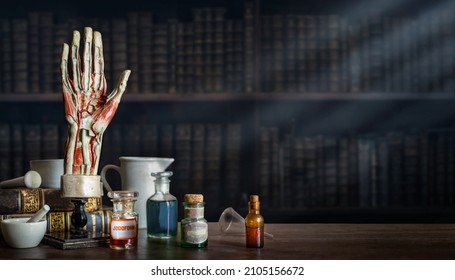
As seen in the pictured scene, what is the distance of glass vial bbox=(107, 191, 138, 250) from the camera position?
111 centimetres

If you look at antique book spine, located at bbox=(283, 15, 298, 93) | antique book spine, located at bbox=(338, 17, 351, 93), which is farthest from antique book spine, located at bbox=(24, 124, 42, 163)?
antique book spine, located at bbox=(338, 17, 351, 93)

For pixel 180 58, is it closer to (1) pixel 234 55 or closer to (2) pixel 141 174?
(1) pixel 234 55

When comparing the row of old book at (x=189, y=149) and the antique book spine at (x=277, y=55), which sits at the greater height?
the antique book spine at (x=277, y=55)

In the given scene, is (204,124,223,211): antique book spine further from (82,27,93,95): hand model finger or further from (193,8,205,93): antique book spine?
(82,27,93,95): hand model finger

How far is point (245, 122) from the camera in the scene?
7.93ft

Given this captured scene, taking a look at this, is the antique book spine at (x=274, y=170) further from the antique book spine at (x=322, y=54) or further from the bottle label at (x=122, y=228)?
the bottle label at (x=122, y=228)

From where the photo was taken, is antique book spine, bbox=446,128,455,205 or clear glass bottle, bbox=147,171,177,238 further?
antique book spine, bbox=446,128,455,205

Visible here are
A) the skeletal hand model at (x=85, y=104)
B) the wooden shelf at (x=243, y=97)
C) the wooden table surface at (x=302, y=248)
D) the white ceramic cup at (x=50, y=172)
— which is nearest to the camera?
the wooden table surface at (x=302, y=248)

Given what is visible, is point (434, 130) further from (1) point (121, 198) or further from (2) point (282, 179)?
(1) point (121, 198)

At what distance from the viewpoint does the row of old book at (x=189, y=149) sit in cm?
231

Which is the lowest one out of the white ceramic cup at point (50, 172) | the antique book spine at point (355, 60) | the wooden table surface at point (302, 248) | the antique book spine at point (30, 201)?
the wooden table surface at point (302, 248)

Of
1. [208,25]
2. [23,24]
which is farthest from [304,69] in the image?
[23,24]

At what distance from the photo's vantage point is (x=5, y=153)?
229cm

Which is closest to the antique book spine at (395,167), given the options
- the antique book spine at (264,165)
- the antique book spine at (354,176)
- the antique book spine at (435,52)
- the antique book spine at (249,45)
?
the antique book spine at (354,176)
